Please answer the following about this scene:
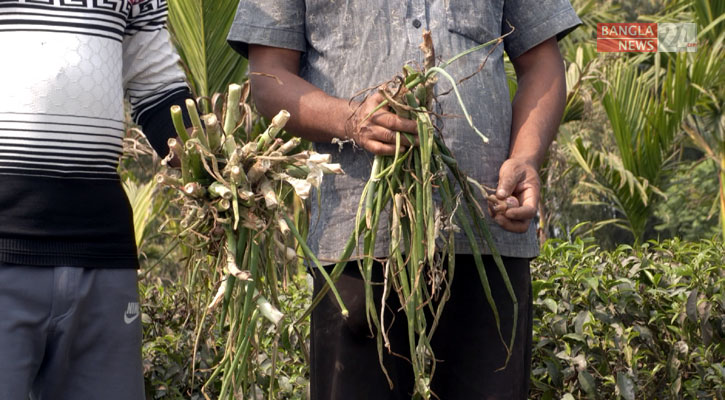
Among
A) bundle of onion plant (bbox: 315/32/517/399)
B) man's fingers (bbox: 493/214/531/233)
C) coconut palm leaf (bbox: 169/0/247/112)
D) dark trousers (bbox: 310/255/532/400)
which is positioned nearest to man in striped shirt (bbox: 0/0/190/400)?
dark trousers (bbox: 310/255/532/400)

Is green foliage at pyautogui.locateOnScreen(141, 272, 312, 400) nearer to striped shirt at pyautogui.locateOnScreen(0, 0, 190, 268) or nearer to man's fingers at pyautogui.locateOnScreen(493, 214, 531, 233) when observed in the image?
striped shirt at pyautogui.locateOnScreen(0, 0, 190, 268)

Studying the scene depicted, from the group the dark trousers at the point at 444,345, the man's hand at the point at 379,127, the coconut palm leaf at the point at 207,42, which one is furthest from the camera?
the coconut palm leaf at the point at 207,42

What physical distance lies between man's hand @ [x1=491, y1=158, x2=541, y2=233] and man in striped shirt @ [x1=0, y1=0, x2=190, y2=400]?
80 cm

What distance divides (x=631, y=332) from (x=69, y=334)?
1734mm

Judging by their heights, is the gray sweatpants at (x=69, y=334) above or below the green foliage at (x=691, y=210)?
below

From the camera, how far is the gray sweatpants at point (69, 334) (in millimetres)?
1669

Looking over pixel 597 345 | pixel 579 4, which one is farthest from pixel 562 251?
pixel 579 4

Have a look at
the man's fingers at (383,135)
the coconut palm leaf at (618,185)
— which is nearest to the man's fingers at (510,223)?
the man's fingers at (383,135)

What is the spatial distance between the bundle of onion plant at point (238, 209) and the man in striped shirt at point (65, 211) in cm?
34

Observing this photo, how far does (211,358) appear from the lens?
9.59 ft

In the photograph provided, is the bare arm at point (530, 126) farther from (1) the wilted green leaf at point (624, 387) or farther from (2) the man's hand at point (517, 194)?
(1) the wilted green leaf at point (624, 387)

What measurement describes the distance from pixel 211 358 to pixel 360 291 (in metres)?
1.29

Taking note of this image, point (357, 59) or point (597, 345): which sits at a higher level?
point (357, 59)

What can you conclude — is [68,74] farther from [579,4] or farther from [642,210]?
[579,4]
